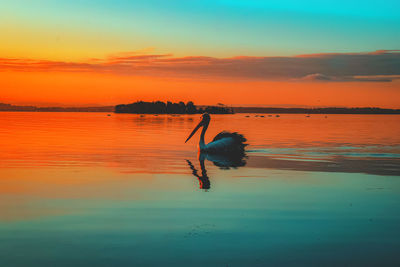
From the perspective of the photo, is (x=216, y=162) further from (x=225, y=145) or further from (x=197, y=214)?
(x=197, y=214)

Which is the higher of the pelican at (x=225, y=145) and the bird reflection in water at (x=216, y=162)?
the pelican at (x=225, y=145)

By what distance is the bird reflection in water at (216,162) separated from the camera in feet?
44.3

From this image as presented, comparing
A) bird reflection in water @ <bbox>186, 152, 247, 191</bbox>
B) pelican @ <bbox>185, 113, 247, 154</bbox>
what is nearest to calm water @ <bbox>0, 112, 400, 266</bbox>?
bird reflection in water @ <bbox>186, 152, 247, 191</bbox>

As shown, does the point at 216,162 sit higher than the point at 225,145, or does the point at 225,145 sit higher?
the point at 225,145

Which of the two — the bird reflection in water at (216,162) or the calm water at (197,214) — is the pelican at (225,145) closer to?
the bird reflection in water at (216,162)

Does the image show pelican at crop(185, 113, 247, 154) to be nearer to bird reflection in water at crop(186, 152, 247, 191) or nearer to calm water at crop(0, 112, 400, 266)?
bird reflection in water at crop(186, 152, 247, 191)

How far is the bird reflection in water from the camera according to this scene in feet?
44.3

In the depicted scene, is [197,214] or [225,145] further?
[225,145]

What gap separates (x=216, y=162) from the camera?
1945 cm

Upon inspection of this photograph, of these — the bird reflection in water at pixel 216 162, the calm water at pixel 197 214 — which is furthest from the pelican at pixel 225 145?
the calm water at pixel 197 214

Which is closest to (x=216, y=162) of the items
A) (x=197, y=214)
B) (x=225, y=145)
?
(x=225, y=145)

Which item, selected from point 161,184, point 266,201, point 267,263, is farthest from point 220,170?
point 267,263

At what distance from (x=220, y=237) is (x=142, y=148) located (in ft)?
56.5

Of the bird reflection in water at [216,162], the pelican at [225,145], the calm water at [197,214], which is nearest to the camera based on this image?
the calm water at [197,214]
